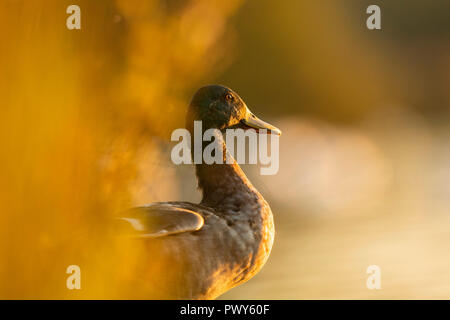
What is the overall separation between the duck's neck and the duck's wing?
0.57ft

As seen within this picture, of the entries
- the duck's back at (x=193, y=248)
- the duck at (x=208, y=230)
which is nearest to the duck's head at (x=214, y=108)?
the duck at (x=208, y=230)

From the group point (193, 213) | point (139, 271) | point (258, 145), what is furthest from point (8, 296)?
point (258, 145)

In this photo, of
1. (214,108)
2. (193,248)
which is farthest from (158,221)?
(214,108)

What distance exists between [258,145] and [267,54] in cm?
179

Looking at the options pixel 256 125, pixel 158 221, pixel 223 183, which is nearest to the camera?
pixel 158 221

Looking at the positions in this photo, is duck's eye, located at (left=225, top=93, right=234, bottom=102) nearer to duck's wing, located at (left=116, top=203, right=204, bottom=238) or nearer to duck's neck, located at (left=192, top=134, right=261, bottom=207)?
duck's neck, located at (left=192, top=134, right=261, bottom=207)

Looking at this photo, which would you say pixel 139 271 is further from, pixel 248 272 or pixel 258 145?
pixel 258 145

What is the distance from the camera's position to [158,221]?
1.56 metres

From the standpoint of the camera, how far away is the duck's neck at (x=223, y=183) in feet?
5.81

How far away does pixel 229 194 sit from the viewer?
1.78 metres

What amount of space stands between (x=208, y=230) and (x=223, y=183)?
0.22m

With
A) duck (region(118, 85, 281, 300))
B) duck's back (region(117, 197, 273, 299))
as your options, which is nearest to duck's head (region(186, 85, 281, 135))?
duck (region(118, 85, 281, 300))

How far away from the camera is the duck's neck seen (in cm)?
177

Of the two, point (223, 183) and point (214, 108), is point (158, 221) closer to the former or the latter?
point (223, 183)
